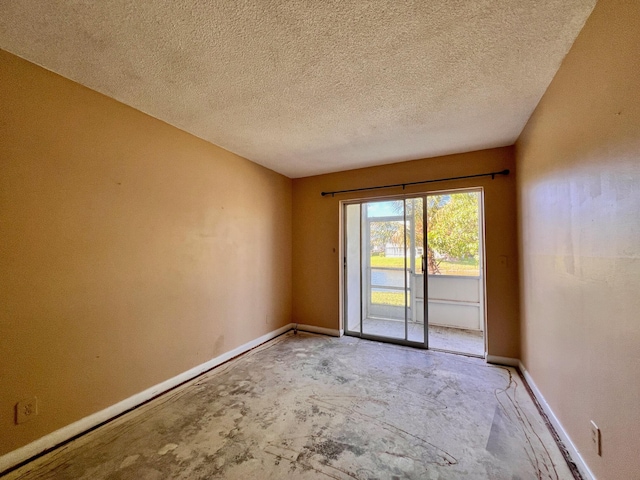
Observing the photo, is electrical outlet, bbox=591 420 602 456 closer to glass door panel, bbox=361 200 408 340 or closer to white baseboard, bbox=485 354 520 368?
white baseboard, bbox=485 354 520 368

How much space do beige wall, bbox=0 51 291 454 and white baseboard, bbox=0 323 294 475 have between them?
5 centimetres

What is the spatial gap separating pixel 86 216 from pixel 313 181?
294cm

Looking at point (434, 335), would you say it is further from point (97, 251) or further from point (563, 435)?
point (97, 251)

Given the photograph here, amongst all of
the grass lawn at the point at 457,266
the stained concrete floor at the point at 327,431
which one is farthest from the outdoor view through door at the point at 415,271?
the stained concrete floor at the point at 327,431

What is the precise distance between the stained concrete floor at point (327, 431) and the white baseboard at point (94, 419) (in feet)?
0.23

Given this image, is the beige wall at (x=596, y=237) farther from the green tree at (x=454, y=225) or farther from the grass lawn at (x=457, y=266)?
the green tree at (x=454, y=225)

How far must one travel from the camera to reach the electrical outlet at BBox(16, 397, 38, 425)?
1.59m

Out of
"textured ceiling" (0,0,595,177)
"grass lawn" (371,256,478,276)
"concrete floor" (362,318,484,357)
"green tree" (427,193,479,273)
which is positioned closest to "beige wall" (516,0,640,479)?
"textured ceiling" (0,0,595,177)

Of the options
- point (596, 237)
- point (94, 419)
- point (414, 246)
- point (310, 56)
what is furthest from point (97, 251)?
point (414, 246)

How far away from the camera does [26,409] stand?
63.7 inches

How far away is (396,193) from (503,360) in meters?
2.40

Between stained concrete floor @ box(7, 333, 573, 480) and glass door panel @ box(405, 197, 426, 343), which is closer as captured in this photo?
stained concrete floor @ box(7, 333, 573, 480)

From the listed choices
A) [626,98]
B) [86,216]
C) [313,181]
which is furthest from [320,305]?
[626,98]

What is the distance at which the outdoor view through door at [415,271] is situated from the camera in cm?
362
